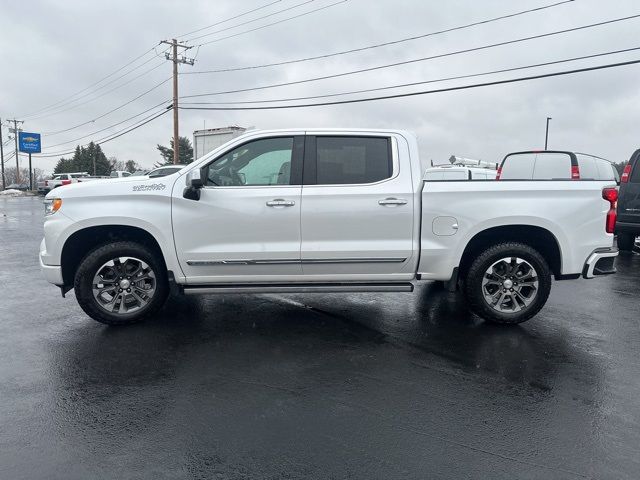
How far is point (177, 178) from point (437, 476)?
3651 millimetres

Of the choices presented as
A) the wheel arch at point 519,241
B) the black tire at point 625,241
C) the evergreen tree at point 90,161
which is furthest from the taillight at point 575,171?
the evergreen tree at point 90,161

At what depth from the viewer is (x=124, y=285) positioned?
4926 mm

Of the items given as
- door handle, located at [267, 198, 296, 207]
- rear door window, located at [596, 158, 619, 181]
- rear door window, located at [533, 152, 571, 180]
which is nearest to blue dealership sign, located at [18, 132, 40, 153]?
rear door window, located at [533, 152, 571, 180]

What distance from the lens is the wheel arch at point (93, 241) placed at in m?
4.95

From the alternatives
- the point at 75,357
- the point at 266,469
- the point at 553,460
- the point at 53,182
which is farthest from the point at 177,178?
the point at 53,182

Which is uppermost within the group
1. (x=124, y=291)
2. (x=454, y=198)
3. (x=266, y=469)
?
(x=454, y=198)

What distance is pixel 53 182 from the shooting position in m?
41.7

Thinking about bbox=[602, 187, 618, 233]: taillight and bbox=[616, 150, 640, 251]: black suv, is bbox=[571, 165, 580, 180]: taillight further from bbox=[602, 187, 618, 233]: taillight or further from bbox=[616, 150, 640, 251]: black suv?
bbox=[602, 187, 618, 233]: taillight

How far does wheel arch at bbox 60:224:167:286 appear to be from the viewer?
16.2 ft

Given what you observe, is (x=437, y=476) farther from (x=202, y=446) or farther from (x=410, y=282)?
(x=410, y=282)

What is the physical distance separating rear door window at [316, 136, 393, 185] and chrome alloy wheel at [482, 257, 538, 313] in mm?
1513

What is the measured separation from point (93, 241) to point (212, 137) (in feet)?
66.9

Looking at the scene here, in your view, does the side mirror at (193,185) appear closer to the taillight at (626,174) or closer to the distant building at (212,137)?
the taillight at (626,174)

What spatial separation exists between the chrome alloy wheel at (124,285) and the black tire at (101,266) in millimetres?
31
